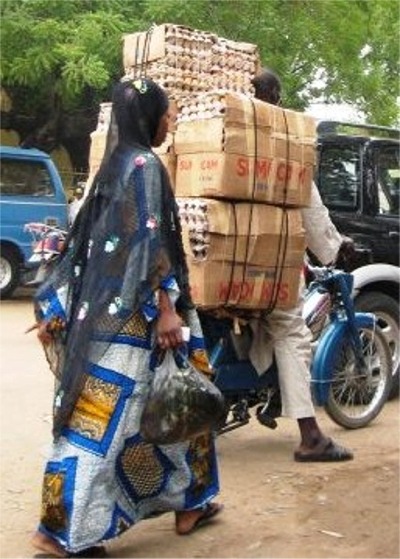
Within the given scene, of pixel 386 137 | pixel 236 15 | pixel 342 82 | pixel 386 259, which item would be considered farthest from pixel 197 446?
pixel 342 82

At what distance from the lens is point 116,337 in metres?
3.08

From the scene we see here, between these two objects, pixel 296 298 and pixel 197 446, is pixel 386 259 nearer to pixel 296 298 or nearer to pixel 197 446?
pixel 296 298

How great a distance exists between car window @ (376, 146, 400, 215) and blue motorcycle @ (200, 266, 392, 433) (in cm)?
153

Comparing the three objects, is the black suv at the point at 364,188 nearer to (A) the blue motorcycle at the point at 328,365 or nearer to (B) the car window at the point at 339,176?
(B) the car window at the point at 339,176

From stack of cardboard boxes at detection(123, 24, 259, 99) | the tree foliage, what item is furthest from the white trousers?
the tree foliage

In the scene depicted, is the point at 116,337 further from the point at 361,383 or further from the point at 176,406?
the point at 361,383

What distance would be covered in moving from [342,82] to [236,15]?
3.33m

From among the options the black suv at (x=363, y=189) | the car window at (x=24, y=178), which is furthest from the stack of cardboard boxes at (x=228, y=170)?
the car window at (x=24, y=178)

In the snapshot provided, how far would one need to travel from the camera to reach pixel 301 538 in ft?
11.2

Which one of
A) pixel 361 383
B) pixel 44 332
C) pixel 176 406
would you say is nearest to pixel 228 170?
pixel 44 332

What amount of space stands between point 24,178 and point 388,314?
7.49 m

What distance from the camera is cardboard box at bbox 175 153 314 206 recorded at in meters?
3.70

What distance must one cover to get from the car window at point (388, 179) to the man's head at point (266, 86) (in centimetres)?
228

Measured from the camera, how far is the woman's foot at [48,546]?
123 inches
